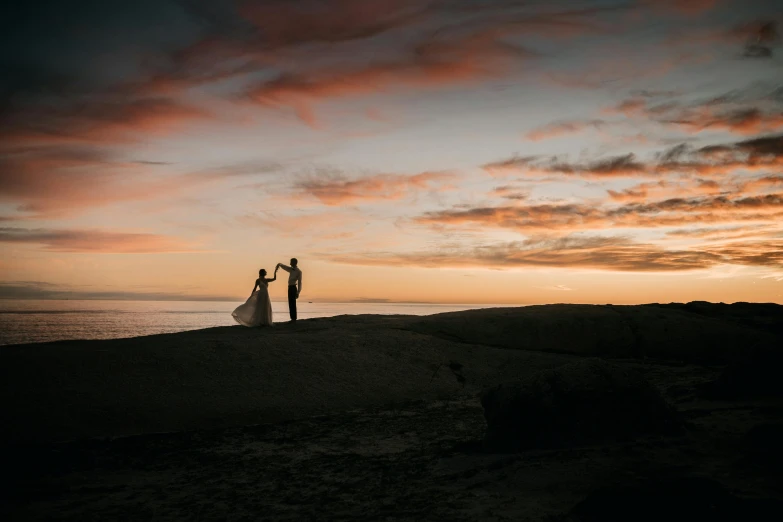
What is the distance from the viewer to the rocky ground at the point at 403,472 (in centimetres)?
454

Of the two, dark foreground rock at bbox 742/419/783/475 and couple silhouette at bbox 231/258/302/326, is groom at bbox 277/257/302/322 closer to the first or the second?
couple silhouette at bbox 231/258/302/326

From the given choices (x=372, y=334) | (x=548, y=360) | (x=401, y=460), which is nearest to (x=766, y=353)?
(x=548, y=360)

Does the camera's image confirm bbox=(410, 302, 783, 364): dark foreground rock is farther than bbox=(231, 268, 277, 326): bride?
No

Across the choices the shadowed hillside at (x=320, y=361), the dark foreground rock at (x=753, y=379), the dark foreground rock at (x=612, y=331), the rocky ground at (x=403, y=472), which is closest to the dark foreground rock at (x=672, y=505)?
the rocky ground at (x=403, y=472)

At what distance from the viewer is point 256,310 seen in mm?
15289

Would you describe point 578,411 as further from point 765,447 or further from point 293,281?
point 293,281

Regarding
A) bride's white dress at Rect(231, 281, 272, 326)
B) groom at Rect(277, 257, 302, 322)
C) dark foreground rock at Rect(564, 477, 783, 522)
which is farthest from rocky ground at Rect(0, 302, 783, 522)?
groom at Rect(277, 257, 302, 322)

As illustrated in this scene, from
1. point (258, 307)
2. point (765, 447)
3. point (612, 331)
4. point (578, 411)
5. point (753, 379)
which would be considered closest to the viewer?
point (765, 447)

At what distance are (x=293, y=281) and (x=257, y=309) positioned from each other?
1.44 m

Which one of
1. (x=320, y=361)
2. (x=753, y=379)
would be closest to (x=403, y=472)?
(x=320, y=361)

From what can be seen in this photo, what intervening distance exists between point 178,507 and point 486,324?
33.3ft

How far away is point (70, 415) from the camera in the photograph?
779cm

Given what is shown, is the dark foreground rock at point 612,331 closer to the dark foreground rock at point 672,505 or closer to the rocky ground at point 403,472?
the rocky ground at point 403,472

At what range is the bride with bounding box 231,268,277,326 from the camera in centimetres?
1523
